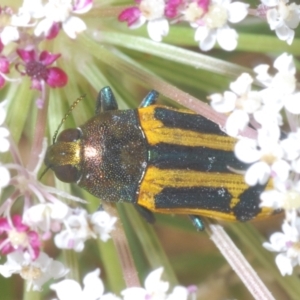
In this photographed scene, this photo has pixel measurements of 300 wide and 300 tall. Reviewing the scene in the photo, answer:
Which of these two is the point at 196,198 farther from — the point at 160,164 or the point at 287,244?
the point at 287,244

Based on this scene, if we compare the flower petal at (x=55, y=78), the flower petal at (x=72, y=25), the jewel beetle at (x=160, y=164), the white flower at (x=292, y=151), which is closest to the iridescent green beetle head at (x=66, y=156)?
the jewel beetle at (x=160, y=164)

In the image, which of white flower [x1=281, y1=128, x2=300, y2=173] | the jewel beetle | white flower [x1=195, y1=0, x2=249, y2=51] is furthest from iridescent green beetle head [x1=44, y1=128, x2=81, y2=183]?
white flower [x1=281, y1=128, x2=300, y2=173]

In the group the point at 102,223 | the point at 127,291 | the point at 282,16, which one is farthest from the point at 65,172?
the point at 282,16

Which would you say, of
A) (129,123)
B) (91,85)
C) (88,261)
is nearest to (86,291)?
(129,123)

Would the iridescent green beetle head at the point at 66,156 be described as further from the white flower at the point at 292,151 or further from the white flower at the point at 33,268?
the white flower at the point at 292,151

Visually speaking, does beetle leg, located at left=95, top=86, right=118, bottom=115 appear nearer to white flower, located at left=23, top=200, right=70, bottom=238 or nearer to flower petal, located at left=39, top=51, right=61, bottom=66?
flower petal, located at left=39, top=51, right=61, bottom=66

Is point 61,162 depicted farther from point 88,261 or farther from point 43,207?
point 88,261
